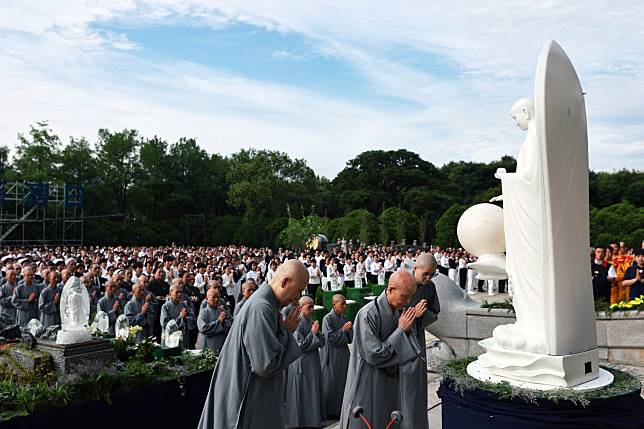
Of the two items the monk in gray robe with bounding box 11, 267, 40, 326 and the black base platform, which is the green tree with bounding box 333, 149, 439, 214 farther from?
the black base platform

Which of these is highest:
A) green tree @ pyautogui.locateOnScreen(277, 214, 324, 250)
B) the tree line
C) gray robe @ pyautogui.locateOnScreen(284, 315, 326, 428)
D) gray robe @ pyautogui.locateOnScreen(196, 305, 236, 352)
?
the tree line

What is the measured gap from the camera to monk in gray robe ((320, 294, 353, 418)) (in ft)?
30.1

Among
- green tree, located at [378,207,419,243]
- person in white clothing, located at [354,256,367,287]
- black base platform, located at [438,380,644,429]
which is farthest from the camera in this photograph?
green tree, located at [378,207,419,243]

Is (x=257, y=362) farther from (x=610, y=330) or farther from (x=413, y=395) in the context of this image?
(x=610, y=330)

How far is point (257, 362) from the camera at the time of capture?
450cm

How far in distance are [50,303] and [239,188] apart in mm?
46665

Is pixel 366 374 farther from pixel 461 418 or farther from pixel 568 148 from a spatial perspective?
pixel 568 148

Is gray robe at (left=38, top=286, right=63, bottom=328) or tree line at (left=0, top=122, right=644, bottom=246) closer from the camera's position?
gray robe at (left=38, top=286, right=63, bottom=328)

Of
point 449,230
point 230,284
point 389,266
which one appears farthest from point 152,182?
point 230,284

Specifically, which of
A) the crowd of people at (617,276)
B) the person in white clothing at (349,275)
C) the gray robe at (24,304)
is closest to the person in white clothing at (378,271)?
the person in white clothing at (349,275)

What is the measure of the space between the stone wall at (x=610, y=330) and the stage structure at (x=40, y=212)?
4033 cm

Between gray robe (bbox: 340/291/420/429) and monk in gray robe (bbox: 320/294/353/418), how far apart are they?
10.2 ft

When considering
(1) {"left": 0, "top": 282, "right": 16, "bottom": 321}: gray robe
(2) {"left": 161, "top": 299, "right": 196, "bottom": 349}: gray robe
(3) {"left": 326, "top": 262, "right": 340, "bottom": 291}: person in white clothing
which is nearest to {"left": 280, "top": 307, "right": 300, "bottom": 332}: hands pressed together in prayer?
(2) {"left": 161, "top": 299, "right": 196, "bottom": 349}: gray robe

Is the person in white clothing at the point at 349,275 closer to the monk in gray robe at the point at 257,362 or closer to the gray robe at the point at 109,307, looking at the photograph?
the gray robe at the point at 109,307
